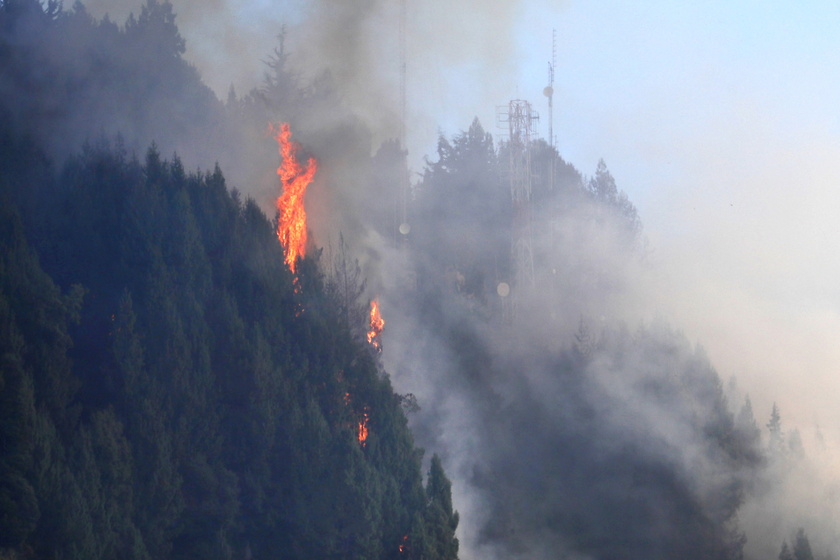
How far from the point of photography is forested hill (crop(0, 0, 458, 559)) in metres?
15.2

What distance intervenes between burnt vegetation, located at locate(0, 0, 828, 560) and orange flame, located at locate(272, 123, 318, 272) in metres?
0.60

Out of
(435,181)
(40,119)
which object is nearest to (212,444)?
(40,119)

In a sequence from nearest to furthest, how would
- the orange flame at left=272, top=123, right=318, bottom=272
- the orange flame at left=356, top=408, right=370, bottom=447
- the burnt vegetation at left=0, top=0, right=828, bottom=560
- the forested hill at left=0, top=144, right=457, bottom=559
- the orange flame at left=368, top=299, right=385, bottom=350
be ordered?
the forested hill at left=0, top=144, right=457, bottom=559, the burnt vegetation at left=0, top=0, right=828, bottom=560, the orange flame at left=356, top=408, right=370, bottom=447, the orange flame at left=272, top=123, right=318, bottom=272, the orange flame at left=368, top=299, right=385, bottom=350

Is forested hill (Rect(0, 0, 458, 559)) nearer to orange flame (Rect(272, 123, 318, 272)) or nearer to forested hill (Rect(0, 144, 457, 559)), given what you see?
forested hill (Rect(0, 144, 457, 559))

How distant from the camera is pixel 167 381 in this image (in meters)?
17.3

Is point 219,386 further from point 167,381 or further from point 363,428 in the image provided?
point 363,428

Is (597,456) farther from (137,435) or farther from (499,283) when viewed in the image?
(137,435)

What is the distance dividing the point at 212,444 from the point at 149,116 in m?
9.78

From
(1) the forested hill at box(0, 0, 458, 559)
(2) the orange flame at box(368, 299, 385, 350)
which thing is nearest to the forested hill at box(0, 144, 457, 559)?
(1) the forested hill at box(0, 0, 458, 559)

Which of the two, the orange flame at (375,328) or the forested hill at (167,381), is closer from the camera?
the forested hill at (167,381)

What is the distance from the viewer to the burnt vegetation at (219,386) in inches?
→ 621

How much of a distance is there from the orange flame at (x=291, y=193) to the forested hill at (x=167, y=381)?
4.12 meters

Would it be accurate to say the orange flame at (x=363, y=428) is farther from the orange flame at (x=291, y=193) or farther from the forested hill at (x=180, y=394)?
the orange flame at (x=291, y=193)

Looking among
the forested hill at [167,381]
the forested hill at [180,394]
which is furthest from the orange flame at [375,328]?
the forested hill at [180,394]
